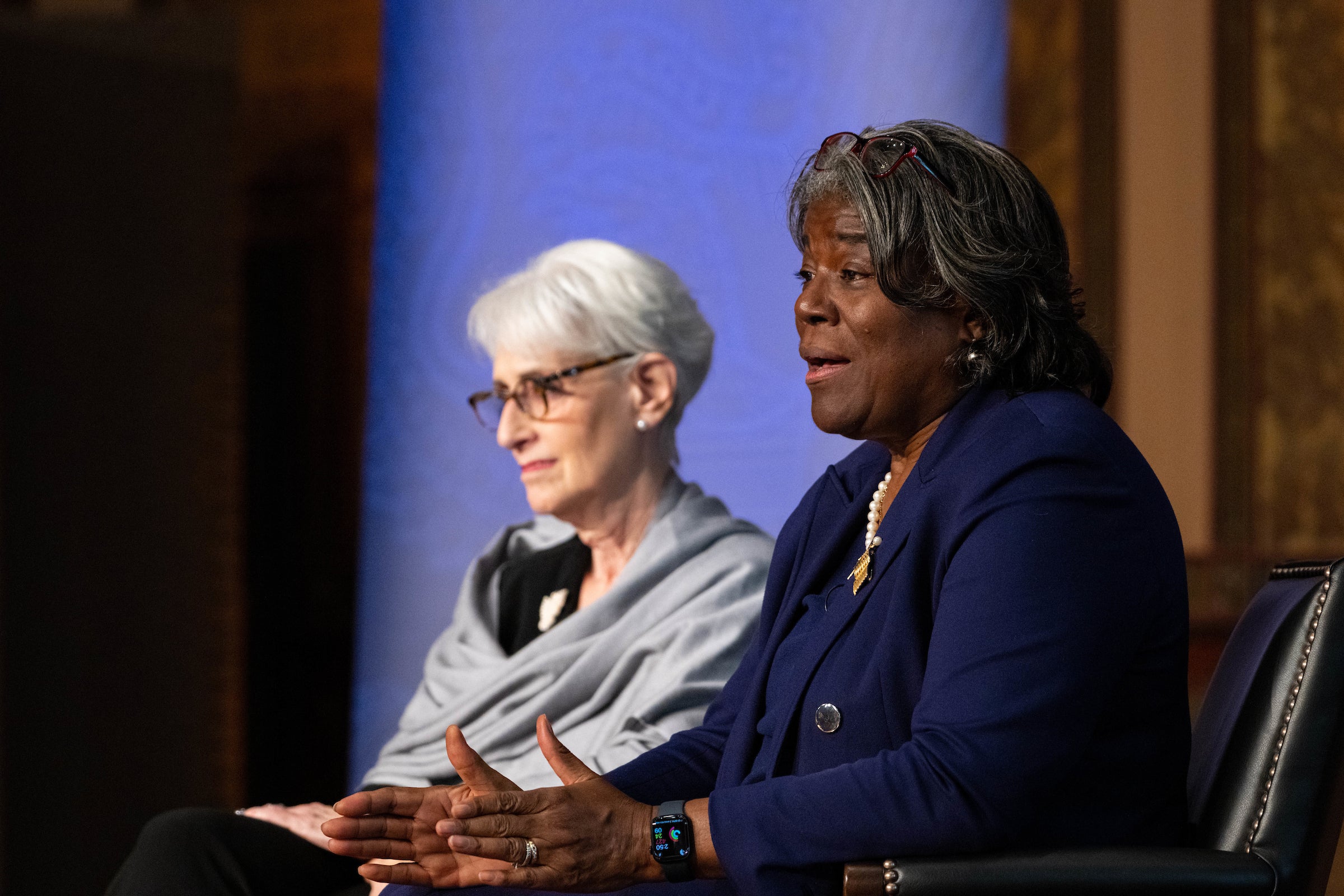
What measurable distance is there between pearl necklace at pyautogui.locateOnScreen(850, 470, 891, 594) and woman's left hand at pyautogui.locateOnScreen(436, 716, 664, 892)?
34 cm

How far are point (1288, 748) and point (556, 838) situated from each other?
29.2 inches

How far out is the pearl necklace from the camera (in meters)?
1.48

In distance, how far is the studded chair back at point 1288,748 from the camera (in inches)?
51.5

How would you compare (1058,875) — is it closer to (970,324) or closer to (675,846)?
(675,846)

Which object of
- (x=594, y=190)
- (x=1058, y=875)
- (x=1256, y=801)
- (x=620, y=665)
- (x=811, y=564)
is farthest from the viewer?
(x=594, y=190)

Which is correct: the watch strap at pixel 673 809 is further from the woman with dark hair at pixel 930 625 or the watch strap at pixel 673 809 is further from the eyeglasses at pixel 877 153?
the eyeglasses at pixel 877 153

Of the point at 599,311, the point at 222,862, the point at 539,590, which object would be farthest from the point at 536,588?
the point at 222,862

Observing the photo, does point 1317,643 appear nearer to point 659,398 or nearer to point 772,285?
point 659,398

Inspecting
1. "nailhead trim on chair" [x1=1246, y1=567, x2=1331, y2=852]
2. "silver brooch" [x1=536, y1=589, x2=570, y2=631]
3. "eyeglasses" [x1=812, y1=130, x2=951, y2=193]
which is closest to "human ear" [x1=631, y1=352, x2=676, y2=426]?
"silver brooch" [x1=536, y1=589, x2=570, y2=631]

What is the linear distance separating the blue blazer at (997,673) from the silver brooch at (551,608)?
100 centimetres

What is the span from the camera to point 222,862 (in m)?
1.91

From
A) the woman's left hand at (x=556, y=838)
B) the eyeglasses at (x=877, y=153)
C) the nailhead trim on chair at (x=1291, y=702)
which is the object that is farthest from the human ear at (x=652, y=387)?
the nailhead trim on chair at (x=1291, y=702)

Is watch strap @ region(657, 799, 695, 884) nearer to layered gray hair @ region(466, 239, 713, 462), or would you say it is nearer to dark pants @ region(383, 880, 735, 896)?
dark pants @ region(383, 880, 735, 896)


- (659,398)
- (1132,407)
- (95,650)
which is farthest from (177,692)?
(1132,407)
